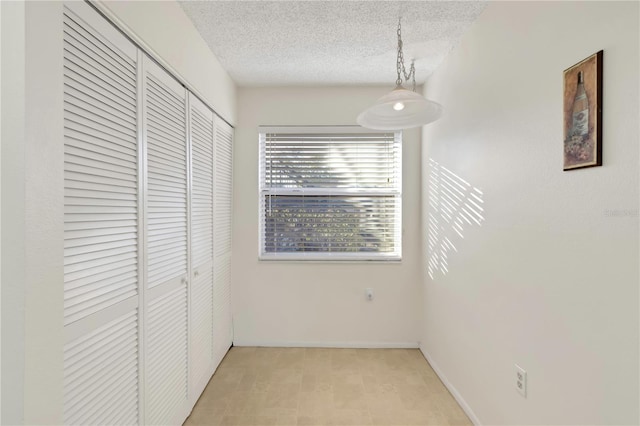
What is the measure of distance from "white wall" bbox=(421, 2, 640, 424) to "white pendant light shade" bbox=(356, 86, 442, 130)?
16.2 inches

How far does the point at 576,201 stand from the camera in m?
1.22

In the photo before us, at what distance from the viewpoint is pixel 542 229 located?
1.41 m

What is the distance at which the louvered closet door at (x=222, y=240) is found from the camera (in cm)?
260

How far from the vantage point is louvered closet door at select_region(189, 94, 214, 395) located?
2133 mm

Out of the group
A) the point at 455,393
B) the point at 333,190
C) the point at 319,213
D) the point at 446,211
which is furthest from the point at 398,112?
the point at 455,393

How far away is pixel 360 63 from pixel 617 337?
88.6 inches

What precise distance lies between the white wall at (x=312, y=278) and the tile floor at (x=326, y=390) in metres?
0.18

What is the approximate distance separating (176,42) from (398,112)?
129 cm

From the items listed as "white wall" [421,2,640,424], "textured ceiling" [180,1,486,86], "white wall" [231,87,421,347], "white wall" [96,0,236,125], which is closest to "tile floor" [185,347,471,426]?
"white wall" [231,87,421,347]

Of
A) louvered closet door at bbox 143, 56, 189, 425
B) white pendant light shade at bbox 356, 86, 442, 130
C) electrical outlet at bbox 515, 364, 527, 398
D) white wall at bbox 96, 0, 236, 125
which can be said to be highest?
white wall at bbox 96, 0, 236, 125

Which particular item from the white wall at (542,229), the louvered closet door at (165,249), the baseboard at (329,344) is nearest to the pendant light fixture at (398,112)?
the white wall at (542,229)

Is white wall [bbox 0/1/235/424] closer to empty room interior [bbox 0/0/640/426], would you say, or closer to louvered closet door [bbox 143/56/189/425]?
empty room interior [bbox 0/0/640/426]

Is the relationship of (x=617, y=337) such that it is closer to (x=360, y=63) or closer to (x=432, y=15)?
(x=432, y=15)

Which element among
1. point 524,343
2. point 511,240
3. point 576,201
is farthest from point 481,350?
point 576,201
